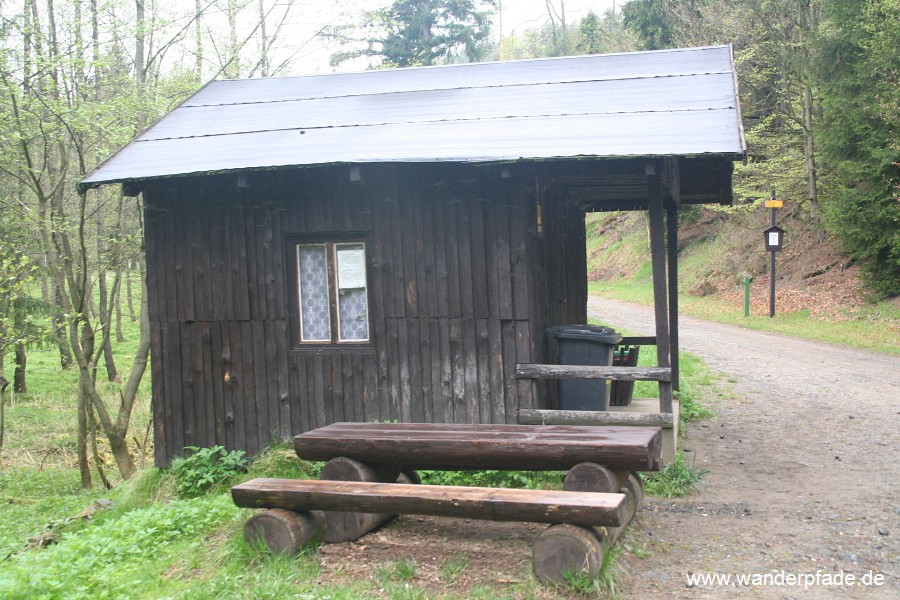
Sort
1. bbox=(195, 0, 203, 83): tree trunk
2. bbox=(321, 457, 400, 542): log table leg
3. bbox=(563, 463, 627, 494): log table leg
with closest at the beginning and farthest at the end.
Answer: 1. bbox=(563, 463, 627, 494): log table leg
2. bbox=(321, 457, 400, 542): log table leg
3. bbox=(195, 0, 203, 83): tree trunk

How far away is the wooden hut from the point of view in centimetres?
758

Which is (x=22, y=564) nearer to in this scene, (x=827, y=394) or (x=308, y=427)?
(x=308, y=427)

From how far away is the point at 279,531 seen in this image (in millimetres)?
5207

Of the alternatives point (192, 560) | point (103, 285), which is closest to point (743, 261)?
point (103, 285)

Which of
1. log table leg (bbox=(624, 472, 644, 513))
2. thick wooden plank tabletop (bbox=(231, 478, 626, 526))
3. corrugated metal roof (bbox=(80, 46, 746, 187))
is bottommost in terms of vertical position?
log table leg (bbox=(624, 472, 644, 513))

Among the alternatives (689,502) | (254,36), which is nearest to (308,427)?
(689,502)

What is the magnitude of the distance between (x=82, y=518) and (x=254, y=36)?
11.3m

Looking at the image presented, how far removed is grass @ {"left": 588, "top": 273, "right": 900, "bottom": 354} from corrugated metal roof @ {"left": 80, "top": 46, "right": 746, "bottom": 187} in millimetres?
10347

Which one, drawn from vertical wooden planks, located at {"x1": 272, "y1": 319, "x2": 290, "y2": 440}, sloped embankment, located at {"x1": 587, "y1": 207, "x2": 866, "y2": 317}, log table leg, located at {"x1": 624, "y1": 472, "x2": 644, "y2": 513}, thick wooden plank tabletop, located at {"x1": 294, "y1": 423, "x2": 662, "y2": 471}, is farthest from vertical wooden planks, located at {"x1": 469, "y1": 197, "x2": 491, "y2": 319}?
sloped embankment, located at {"x1": 587, "y1": 207, "x2": 866, "y2": 317}

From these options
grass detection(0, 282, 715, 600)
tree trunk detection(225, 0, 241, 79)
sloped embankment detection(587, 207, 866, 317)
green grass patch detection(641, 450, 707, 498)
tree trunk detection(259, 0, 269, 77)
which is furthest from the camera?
sloped embankment detection(587, 207, 866, 317)

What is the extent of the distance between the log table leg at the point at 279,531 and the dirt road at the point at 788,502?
6.99ft

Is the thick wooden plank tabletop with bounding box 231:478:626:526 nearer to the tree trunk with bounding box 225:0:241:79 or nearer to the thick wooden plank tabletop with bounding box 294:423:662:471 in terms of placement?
the thick wooden plank tabletop with bounding box 294:423:662:471

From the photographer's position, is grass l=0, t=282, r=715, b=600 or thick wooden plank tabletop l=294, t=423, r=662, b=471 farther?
thick wooden plank tabletop l=294, t=423, r=662, b=471

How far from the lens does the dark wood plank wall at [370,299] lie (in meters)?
7.70
